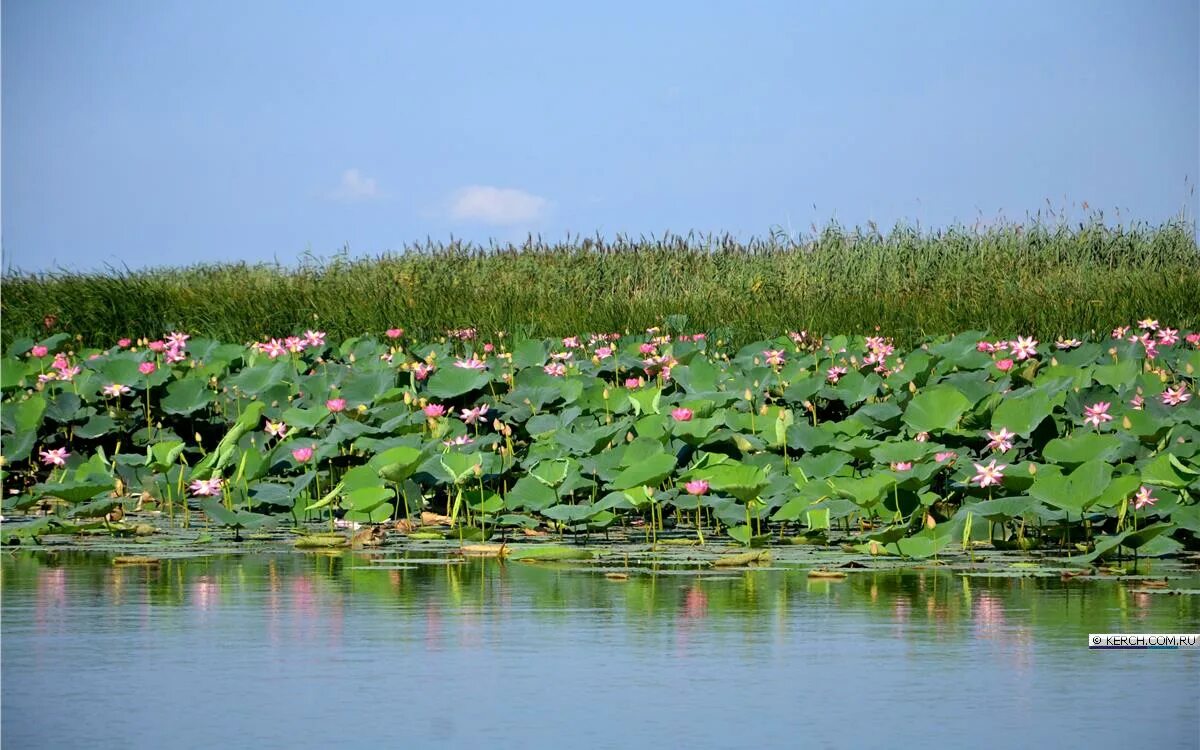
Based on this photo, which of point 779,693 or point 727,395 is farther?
point 727,395

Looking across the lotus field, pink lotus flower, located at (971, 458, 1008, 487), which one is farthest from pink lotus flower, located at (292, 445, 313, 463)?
pink lotus flower, located at (971, 458, 1008, 487)

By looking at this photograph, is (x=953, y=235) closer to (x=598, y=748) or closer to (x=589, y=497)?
(x=589, y=497)

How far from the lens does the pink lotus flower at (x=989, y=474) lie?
4.47 metres

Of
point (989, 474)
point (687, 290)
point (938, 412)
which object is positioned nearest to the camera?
point (989, 474)

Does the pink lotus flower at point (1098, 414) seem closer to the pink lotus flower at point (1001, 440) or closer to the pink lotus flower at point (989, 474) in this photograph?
the pink lotus flower at point (1001, 440)

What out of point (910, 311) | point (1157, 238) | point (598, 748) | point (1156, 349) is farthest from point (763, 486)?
point (1157, 238)

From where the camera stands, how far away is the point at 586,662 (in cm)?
285

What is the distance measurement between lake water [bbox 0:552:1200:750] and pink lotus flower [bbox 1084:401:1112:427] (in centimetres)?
148

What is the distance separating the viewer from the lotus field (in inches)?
176

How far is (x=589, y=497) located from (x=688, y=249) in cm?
1264

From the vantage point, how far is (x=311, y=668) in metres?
2.81

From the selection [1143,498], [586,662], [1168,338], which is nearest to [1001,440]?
[1143,498]

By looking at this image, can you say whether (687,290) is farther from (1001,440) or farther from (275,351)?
(1001,440)

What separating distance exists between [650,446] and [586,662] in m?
2.06
